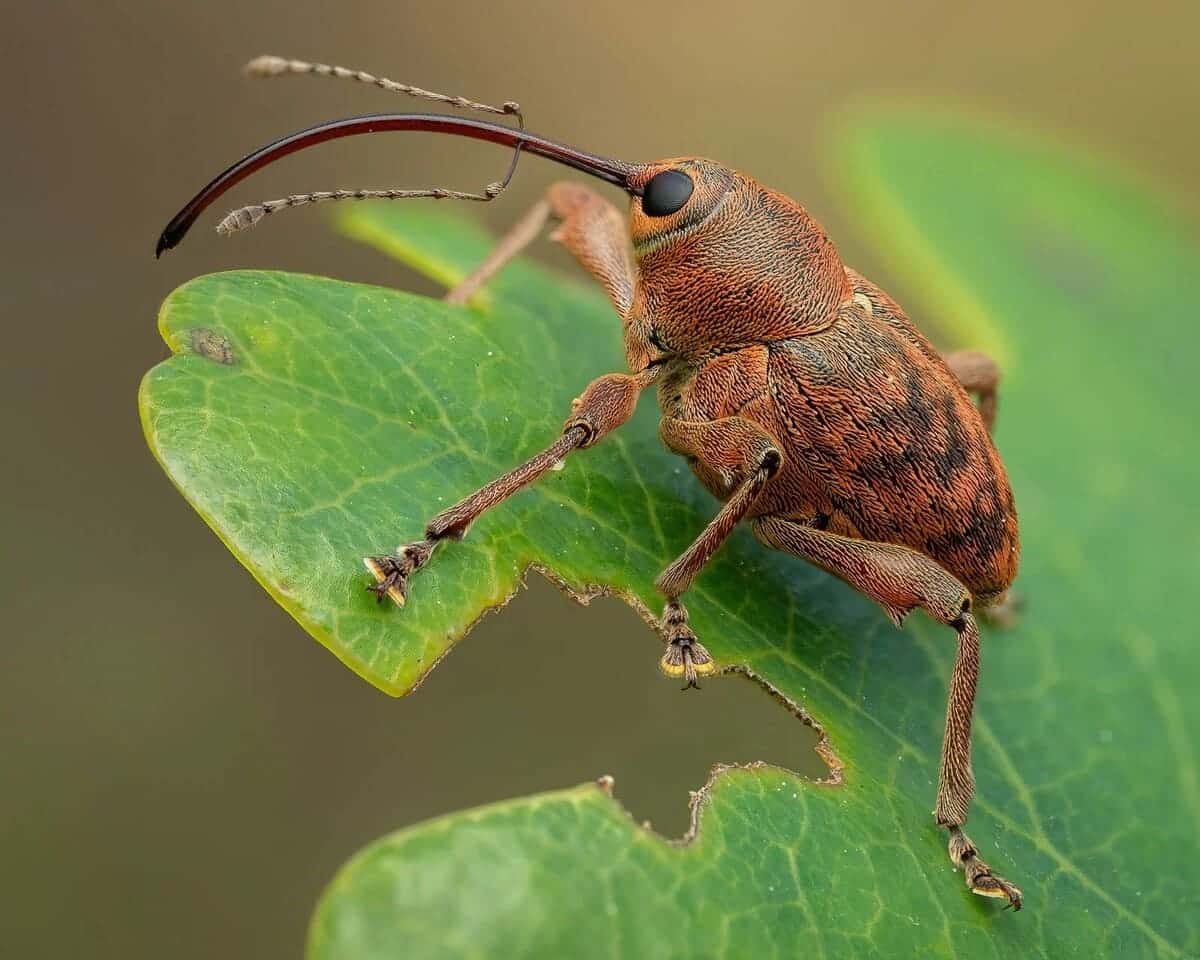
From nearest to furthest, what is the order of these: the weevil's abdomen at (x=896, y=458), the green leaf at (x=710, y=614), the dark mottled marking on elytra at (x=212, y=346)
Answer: the green leaf at (x=710, y=614) < the dark mottled marking on elytra at (x=212, y=346) < the weevil's abdomen at (x=896, y=458)

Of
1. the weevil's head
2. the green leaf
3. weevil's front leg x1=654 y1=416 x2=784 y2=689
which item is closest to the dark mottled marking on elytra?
the green leaf

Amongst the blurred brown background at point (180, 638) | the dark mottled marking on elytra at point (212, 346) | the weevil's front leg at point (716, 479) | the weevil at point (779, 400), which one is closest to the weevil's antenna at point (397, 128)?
the weevil at point (779, 400)

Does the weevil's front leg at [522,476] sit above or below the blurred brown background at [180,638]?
above

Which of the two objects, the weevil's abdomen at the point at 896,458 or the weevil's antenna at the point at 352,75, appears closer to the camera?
the weevil's antenna at the point at 352,75

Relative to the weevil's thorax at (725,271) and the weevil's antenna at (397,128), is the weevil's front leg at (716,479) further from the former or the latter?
the weevil's antenna at (397,128)

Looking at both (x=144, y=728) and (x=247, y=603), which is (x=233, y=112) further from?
(x=144, y=728)

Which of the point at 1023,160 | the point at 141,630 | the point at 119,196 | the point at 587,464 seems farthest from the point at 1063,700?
the point at 119,196

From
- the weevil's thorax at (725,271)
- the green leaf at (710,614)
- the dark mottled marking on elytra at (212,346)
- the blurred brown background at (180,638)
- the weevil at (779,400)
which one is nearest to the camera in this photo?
the green leaf at (710,614)
